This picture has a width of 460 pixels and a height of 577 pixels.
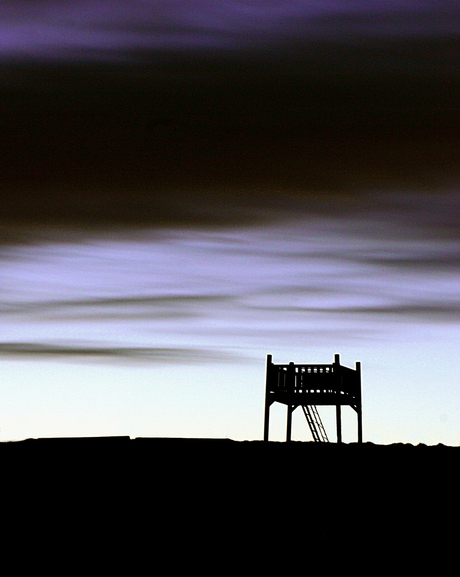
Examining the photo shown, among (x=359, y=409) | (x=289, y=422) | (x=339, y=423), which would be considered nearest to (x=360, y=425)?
(x=359, y=409)

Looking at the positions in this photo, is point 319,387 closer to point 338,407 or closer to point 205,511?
point 338,407

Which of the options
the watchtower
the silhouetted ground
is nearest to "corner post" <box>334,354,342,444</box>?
the watchtower

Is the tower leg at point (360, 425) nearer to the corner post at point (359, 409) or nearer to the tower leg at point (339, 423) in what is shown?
the corner post at point (359, 409)

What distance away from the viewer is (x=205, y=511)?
12.7 meters

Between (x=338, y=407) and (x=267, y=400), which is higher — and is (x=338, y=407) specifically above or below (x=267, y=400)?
below

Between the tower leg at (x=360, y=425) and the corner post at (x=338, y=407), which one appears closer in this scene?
the corner post at (x=338, y=407)

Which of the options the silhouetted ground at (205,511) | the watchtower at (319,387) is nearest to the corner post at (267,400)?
the watchtower at (319,387)

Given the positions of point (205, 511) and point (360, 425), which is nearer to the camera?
point (205, 511)

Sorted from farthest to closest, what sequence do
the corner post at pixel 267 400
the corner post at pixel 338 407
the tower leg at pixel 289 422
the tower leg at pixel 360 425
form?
the corner post at pixel 267 400
the tower leg at pixel 360 425
the corner post at pixel 338 407
the tower leg at pixel 289 422

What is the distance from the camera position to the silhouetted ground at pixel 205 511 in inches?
406

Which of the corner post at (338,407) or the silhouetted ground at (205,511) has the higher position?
the corner post at (338,407)

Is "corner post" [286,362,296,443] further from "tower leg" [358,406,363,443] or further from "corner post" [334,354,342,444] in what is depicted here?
"tower leg" [358,406,363,443]

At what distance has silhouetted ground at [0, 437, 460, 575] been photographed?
33.8 ft

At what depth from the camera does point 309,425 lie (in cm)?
Answer: 2853
